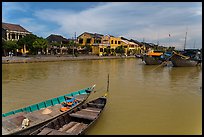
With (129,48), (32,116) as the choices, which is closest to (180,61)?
(32,116)

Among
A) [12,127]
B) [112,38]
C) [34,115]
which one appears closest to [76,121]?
[34,115]

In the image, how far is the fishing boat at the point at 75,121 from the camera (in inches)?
245

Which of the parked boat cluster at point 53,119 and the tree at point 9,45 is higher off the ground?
the tree at point 9,45

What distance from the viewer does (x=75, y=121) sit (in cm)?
753

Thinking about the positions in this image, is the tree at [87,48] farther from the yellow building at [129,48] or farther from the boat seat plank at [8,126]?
the boat seat plank at [8,126]

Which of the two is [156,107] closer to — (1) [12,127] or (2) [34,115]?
(2) [34,115]

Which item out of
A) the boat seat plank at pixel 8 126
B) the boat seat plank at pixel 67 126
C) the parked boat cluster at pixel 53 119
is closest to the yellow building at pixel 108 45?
the parked boat cluster at pixel 53 119

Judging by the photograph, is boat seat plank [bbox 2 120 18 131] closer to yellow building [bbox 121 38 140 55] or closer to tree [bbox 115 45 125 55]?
tree [bbox 115 45 125 55]

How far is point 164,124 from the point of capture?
26.9 feet

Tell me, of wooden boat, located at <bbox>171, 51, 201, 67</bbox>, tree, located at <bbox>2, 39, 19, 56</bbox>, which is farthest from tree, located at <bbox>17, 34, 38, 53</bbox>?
wooden boat, located at <bbox>171, 51, 201, 67</bbox>

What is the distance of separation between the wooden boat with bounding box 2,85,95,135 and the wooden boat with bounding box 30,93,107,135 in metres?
0.32

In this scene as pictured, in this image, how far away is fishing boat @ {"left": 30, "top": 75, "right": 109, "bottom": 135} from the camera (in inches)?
245

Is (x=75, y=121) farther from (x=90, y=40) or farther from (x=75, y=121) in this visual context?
(x=90, y=40)

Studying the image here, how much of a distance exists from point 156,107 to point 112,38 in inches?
1968
